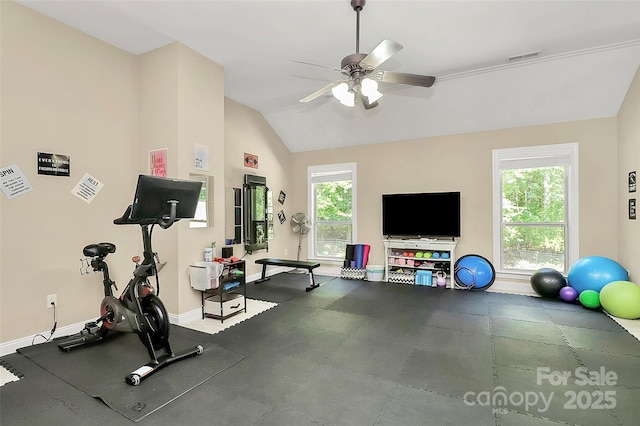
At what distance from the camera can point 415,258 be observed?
18.2ft

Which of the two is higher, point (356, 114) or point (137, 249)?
point (356, 114)

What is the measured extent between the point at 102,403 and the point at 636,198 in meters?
5.96

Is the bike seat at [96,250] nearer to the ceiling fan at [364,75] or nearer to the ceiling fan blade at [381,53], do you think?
the ceiling fan at [364,75]

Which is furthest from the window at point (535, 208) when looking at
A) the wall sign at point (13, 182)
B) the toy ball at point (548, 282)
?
the wall sign at point (13, 182)

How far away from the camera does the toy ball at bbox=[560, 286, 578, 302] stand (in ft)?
14.0

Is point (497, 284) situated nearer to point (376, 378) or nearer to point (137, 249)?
point (376, 378)

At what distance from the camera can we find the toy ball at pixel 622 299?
A: 11.5ft

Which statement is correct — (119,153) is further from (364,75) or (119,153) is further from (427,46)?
(427,46)

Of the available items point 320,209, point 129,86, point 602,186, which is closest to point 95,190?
point 129,86

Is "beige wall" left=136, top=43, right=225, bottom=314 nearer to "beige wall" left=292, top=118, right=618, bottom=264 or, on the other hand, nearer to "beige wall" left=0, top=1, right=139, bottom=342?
"beige wall" left=0, top=1, right=139, bottom=342

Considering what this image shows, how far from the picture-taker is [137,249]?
12.8ft

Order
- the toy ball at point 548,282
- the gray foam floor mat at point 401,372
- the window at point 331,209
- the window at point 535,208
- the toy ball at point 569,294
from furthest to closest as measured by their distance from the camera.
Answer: the window at point 331,209 → the window at point 535,208 → the toy ball at point 548,282 → the toy ball at point 569,294 → the gray foam floor mat at point 401,372

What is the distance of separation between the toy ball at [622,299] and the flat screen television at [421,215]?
6.79ft

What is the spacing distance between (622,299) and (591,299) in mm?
418
